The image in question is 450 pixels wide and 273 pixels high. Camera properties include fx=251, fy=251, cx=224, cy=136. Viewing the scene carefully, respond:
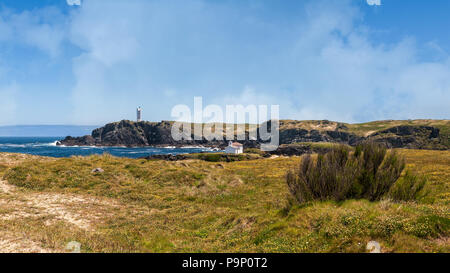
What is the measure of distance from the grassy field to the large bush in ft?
2.77

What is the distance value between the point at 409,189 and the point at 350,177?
10.6 ft

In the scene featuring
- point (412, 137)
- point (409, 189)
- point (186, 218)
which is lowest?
point (186, 218)

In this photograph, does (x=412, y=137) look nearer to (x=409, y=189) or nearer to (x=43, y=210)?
(x=409, y=189)

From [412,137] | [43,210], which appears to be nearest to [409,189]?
[43,210]

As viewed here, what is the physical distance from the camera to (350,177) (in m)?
A: 11.2

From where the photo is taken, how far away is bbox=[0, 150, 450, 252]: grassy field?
23.7ft

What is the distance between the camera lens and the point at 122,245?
8.92 meters

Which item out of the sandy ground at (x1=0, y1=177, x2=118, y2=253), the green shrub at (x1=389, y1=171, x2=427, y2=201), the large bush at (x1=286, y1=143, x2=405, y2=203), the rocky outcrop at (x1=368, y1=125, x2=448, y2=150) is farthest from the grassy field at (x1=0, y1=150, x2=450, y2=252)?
the rocky outcrop at (x1=368, y1=125, x2=448, y2=150)

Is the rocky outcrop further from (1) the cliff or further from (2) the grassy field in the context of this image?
(2) the grassy field

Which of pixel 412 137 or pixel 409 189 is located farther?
pixel 412 137
